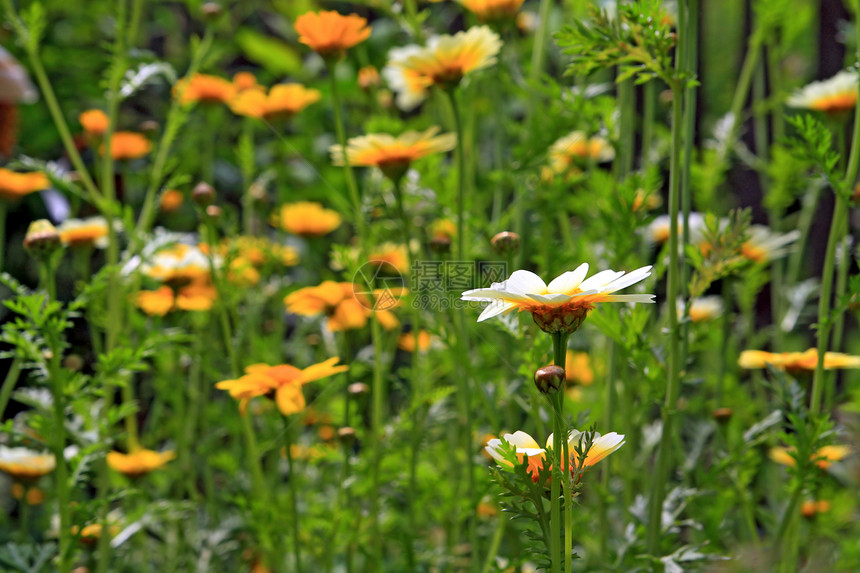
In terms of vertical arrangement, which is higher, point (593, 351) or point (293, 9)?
point (293, 9)

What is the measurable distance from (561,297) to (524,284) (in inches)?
2.2

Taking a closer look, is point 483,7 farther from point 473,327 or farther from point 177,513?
point 177,513

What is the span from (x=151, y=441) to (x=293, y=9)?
1.21m

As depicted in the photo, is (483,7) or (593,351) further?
(593,351)

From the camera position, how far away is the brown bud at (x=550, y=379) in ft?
1.28

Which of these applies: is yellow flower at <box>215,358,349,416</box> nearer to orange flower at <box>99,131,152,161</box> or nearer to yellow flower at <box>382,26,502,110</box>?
yellow flower at <box>382,26,502,110</box>

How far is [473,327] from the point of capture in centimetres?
82

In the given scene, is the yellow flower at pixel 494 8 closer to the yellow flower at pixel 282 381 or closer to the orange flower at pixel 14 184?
the yellow flower at pixel 282 381

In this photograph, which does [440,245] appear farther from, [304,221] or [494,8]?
[304,221]

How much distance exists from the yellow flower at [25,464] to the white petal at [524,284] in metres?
0.80

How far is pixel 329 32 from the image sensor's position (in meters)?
0.77

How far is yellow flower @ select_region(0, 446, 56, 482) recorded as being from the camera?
3.25 ft

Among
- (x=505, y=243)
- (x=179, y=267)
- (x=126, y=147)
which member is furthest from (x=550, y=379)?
(x=126, y=147)

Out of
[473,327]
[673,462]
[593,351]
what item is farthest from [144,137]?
[673,462]
